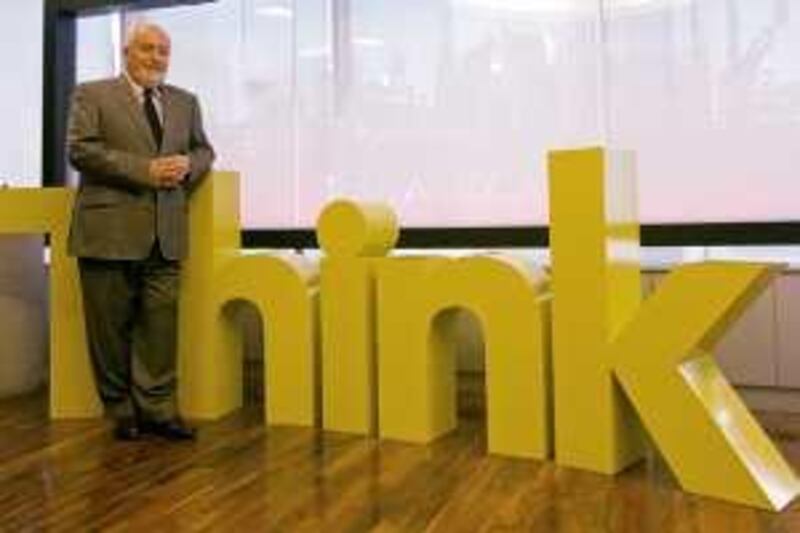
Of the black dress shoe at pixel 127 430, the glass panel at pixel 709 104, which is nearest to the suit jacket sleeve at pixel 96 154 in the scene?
the black dress shoe at pixel 127 430

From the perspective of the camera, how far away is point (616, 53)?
10.7 ft

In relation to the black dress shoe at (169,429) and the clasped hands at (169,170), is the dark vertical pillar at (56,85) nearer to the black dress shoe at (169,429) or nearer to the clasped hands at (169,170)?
the clasped hands at (169,170)

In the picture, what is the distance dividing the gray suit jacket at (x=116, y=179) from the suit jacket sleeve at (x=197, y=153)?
0.29 ft

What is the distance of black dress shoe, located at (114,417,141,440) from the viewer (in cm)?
293

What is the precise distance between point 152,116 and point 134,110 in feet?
0.22

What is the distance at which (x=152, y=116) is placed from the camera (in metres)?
2.98

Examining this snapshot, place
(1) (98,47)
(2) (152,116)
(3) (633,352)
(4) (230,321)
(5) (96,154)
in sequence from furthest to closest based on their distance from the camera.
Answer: (1) (98,47), (4) (230,321), (2) (152,116), (5) (96,154), (3) (633,352)

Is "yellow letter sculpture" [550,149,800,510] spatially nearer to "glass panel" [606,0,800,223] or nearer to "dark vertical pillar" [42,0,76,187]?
"glass panel" [606,0,800,223]

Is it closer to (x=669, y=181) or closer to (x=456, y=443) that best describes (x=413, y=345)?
(x=456, y=443)

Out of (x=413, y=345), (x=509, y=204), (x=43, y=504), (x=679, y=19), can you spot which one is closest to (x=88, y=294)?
(x=43, y=504)

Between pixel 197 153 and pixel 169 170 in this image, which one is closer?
pixel 169 170

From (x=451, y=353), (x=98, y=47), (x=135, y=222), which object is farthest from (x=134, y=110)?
(x=98, y=47)

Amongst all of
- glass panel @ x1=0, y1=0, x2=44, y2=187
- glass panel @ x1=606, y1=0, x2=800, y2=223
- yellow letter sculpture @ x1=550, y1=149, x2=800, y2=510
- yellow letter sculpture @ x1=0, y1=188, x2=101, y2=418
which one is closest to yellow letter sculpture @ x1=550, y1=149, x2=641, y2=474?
yellow letter sculpture @ x1=550, y1=149, x2=800, y2=510

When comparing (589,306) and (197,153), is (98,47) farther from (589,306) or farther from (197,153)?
(589,306)
